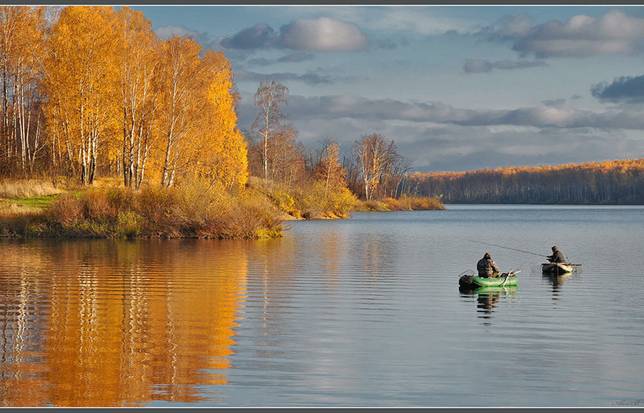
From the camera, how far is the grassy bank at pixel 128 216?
5019 cm

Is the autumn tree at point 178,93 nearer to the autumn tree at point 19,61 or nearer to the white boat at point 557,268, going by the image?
the autumn tree at point 19,61

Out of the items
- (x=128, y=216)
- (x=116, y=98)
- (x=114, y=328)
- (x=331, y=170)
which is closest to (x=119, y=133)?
(x=116, y=98)

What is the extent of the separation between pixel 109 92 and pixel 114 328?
3905 centimetres

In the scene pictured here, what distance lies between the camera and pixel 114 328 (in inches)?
744

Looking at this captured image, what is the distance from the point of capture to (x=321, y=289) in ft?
89.1

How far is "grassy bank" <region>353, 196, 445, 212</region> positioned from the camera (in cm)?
12744

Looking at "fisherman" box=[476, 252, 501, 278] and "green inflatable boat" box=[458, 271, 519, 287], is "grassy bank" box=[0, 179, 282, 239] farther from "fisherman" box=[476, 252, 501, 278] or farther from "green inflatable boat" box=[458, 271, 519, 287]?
"green inflatable boat" box=[458, 271, 519, 287]

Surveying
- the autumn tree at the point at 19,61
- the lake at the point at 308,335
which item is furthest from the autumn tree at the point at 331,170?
the lake at the point at 308,335

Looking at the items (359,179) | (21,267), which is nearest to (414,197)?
(359,179)

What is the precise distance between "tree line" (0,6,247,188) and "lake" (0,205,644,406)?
20.9 meters

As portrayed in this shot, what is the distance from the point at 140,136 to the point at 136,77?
151 inches

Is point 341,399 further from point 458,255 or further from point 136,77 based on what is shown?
point 136,77

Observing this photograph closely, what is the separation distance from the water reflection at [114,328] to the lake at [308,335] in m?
0.06

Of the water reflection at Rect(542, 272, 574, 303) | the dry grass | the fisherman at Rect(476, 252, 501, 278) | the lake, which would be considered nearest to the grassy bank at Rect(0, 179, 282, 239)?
the dry grass
